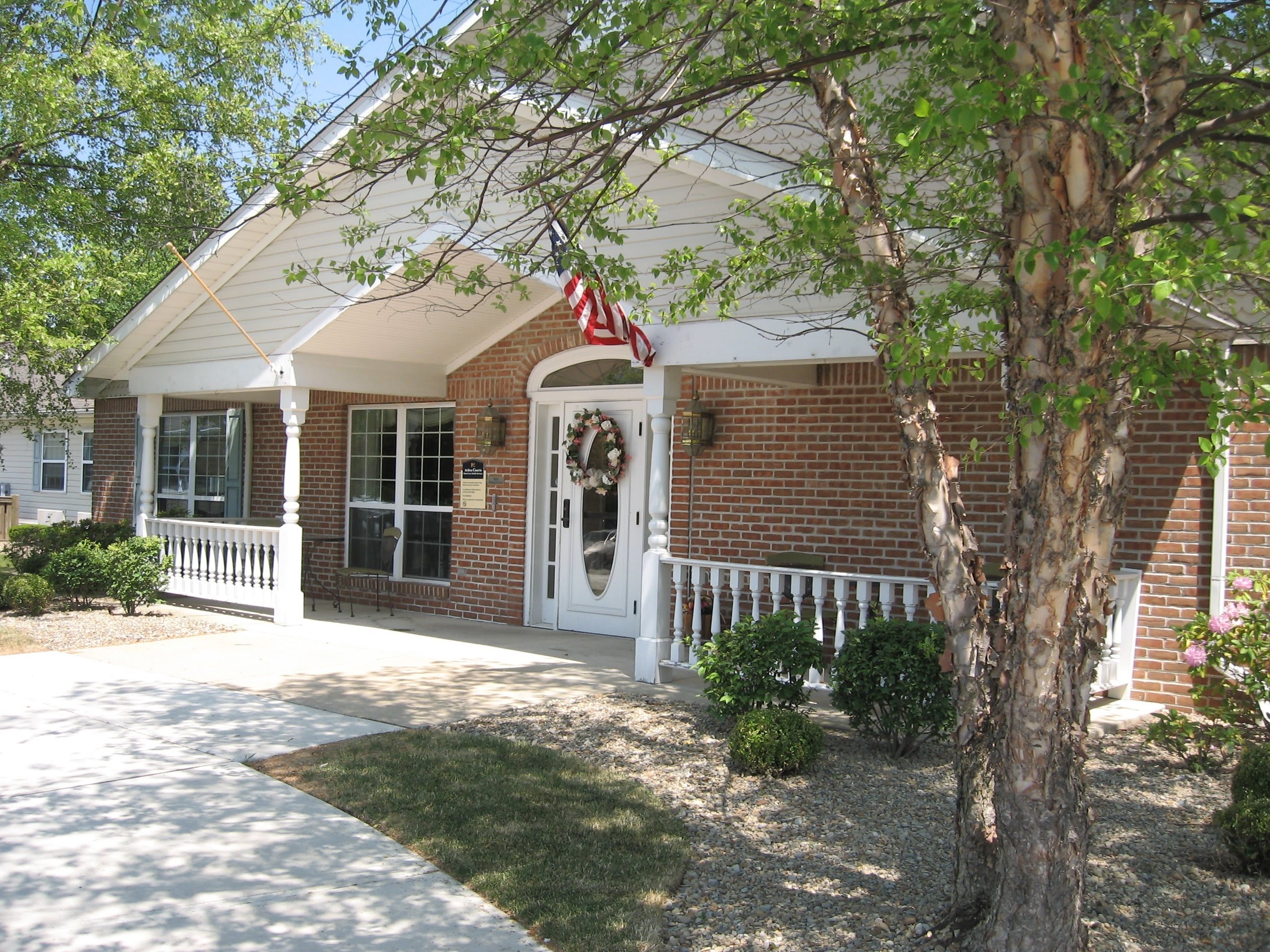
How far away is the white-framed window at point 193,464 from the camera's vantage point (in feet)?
51.0

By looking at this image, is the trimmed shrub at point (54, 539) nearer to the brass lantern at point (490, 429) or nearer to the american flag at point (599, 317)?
the brass lantern at point (490, 429)

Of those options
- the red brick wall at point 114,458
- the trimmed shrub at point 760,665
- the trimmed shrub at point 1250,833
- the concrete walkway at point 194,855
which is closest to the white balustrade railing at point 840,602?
the trimmed shrub at point 760,665

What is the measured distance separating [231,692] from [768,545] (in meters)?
4.50

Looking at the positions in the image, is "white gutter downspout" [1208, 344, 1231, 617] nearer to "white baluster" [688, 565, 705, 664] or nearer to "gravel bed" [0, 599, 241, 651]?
"white baluster" [688, 565, 705, 664]

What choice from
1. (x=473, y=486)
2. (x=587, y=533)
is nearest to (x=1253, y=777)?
(x=587, y=533)

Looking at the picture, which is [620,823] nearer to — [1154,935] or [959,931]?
[959,931]

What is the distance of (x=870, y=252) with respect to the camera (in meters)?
4.10

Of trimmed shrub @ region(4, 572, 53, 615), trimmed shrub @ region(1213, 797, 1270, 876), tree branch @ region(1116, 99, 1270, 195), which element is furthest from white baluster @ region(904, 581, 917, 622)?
trimmed shrub @ region(4, 572, 53, 615)

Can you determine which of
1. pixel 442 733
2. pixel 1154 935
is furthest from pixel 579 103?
pixel 1154 935

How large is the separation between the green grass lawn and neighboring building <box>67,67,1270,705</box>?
6.02 ft

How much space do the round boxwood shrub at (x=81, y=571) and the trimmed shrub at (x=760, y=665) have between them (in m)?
8.06

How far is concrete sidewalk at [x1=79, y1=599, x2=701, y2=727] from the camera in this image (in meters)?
7.89

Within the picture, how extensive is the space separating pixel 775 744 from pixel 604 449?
17.6ft

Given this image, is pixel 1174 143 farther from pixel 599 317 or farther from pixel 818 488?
pixel 818 488
